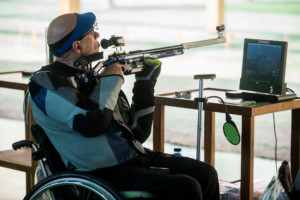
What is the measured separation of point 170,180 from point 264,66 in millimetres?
1150

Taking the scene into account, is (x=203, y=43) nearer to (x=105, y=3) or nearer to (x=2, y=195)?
(x=2, y=195)

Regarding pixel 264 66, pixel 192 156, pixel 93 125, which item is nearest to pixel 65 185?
pixel 93 125

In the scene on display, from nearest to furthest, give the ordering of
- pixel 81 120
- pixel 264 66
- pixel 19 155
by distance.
A: pixel 81 120, pixel 264 66, pixel 19 155

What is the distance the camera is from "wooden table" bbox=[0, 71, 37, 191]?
368 cm

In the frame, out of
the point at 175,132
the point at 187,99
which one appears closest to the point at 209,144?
the point at 187,99

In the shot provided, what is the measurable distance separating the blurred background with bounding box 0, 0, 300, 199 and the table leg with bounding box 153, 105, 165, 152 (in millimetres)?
1187

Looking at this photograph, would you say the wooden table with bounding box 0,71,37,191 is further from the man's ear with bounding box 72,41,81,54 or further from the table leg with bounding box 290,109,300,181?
the table leg with bounding box 290,109,300,181

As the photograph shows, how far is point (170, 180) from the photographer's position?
2430mm

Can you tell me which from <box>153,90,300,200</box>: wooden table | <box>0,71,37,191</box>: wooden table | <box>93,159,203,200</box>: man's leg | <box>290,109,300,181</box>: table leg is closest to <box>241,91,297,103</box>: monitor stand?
<box>153,90,300,200</box>: wooden table

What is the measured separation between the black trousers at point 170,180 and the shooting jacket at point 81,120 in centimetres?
5

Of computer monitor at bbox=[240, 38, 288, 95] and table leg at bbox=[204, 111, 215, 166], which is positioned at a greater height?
computer monitor at bbox=[240, 38, 288, 95]

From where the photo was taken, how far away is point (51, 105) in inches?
96.8

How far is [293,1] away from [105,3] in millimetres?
6698

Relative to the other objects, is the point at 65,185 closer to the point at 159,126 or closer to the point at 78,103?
the point at 78,103
